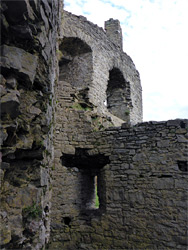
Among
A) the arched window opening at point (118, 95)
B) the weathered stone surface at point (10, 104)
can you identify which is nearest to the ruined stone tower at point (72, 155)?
the weathered stone surface at point (10, 104)

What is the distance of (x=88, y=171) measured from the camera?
20.6ft

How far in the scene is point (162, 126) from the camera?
5.37 meters

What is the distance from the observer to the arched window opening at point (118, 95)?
9508 mm

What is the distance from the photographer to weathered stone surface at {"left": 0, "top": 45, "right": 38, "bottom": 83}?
1.76m

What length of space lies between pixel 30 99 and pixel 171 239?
4485mm

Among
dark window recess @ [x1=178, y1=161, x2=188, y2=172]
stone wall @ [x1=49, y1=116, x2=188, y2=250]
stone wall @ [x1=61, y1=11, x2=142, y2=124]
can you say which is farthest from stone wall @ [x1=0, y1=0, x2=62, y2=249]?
stone wall @ [x1=61, y1=11, x2=142, y2=124]

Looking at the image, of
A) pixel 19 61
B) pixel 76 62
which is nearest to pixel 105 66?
pixel 76 62

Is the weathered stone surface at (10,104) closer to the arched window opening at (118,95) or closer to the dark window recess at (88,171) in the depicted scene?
the dark window recess at (88,171)

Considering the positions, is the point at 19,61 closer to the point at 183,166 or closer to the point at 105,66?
the point at 183,166

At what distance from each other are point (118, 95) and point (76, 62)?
104 inches

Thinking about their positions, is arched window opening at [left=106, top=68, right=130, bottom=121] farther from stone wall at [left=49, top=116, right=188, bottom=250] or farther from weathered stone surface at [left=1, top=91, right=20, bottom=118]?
weathered stone surface at [left=1, top=91, right=20, bottom=118]

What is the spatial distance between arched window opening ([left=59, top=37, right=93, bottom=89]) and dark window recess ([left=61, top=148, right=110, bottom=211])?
2733mm

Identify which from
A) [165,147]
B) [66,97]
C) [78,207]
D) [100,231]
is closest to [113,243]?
[100,231]

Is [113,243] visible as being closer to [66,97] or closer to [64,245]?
[64,245]
